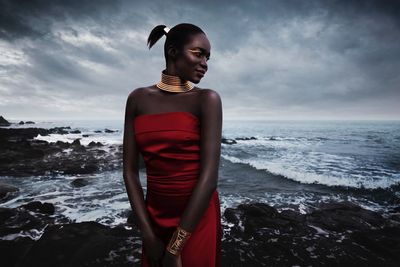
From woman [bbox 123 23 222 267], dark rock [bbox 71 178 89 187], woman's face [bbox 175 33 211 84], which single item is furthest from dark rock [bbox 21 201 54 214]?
woman's face [bbox 175 33 211 84]

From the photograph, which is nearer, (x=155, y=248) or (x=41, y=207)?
(x=155, y=248)

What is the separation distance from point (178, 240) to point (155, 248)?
24 cm

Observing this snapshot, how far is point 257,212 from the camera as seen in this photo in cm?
798

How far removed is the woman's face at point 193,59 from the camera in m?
1.55

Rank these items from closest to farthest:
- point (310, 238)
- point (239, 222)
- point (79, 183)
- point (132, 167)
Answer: point (132, 167)
point (310, 238)
point (239, 222)
point (79, 183)

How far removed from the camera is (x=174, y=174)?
146 centimetres

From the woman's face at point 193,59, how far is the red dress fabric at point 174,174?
0.94ft

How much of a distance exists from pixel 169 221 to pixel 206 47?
1.13 metres

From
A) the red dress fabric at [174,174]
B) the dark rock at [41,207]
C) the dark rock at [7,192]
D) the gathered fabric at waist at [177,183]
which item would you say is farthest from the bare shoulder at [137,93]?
the dark rock at [7,192]

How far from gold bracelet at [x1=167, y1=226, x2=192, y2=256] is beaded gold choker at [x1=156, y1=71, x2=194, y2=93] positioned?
2.67ft

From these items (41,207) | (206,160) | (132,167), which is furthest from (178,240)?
(41,207)

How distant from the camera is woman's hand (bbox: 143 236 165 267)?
1.53 metres

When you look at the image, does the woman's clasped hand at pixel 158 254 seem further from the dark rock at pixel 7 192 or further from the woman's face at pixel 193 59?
the dark rock at pixel 7 192

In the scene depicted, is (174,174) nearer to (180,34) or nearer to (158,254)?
(158,254)
